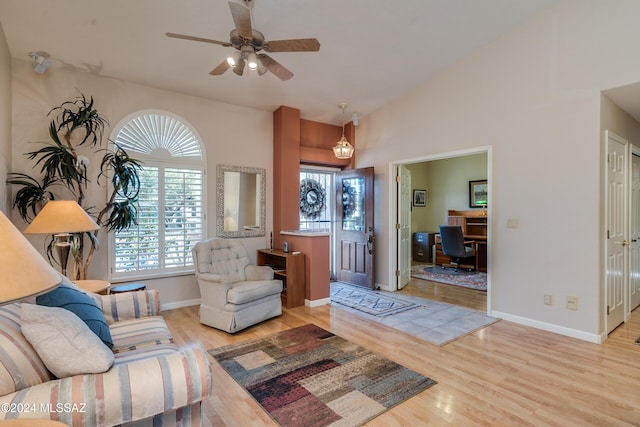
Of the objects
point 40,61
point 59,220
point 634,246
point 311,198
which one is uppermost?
point 40,61

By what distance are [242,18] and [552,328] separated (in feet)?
14.1

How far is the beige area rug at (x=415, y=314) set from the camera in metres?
3.51

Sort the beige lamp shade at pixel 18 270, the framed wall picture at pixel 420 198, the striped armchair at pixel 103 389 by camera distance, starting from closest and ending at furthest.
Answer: the beige lamp shade at pixel 18 270, the striped armchair at pixel 103 389, the framed wall picture at pixel 420 198

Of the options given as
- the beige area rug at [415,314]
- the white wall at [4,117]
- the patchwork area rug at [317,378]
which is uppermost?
the white wall at [4,117]

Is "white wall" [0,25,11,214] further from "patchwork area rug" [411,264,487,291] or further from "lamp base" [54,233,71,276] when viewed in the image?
"patchwork area rug" [411,264,487,291]

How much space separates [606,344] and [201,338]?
419cm

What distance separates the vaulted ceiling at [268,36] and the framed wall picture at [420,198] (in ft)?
13.5

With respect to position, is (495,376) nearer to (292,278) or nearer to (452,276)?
(292,278)

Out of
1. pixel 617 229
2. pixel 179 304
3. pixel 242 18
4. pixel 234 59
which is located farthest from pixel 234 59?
pixel 617 229

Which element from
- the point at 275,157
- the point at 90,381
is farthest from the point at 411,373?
the point at 275,157

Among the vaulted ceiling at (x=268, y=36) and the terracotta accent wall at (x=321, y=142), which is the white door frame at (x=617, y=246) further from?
the terracotta accent wall at (x=321, y=142)

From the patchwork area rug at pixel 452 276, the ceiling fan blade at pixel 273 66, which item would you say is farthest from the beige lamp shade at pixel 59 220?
the patchwork area rug at pixel 452 276

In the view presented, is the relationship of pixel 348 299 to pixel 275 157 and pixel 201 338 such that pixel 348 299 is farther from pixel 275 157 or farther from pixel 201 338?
Result: pixel 275 157

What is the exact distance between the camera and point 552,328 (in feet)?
11.4
